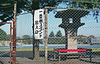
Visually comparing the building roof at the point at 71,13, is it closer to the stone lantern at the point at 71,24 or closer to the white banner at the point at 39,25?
the stone lantern at the point at 71,24

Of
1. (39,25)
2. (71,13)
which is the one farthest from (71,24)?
(39,25)

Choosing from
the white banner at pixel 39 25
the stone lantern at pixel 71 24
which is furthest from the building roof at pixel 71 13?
the white banner at pixel 39 25

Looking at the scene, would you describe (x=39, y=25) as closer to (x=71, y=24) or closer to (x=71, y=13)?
(x=71, y=13)

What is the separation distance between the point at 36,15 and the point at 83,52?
5528 mm

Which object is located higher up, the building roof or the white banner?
the building roof

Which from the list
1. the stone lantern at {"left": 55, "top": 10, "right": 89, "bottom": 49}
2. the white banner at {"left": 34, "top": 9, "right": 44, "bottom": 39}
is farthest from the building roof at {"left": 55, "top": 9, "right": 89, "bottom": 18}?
the white banner at {"left": 34, "top": 9, "right": 44, "bottom": 39}

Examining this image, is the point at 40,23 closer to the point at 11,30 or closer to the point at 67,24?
the point at 11,30

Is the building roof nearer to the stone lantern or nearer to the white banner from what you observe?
the stone lantern

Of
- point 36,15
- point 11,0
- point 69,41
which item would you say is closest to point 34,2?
point 11,0

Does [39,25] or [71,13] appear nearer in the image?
[39,25]

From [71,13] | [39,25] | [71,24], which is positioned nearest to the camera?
[39,25]

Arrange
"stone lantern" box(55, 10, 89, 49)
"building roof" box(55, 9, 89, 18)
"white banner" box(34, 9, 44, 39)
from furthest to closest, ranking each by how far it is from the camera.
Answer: "stone lantern" box(55, 10, 89, 49), "building roof" box(55, 9, 89, 18), "white banner" box(34, 9, 44, 39)

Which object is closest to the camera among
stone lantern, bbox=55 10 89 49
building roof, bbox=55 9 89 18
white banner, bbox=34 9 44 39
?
white banner, bbox=34 9 44 39

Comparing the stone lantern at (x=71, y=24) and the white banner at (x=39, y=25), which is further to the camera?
the stone lantern at (x=71, y=24)
